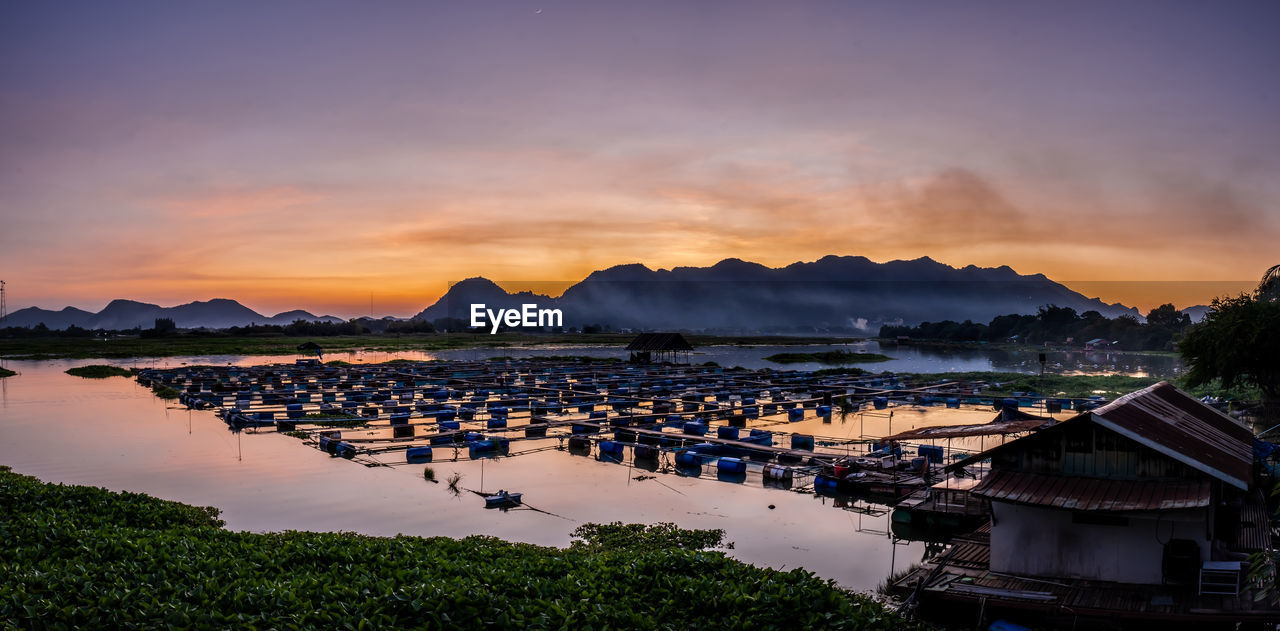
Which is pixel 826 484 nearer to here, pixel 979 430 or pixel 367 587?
pixel 979 430

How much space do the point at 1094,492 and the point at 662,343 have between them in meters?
76.2

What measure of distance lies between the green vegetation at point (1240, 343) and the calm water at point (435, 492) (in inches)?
427

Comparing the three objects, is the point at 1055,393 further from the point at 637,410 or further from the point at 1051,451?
the point at 1051,451

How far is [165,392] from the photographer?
204ft

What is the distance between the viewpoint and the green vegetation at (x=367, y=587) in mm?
10594

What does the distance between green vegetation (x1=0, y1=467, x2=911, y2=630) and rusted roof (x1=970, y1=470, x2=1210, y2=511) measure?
3817 millimetres

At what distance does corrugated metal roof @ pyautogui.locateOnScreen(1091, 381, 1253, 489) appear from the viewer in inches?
560

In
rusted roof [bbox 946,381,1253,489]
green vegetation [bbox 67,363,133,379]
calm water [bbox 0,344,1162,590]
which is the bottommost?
calm water [bbox 0,344,1162,590]

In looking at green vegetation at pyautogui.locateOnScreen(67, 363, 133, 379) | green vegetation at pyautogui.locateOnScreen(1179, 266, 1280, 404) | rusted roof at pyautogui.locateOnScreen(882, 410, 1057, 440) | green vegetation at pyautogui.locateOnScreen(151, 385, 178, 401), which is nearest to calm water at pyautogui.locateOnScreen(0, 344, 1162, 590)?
rusted roof at pyautogui.locateOnScreen(882, 410, 1057, 440)

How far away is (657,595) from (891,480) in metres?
18.0

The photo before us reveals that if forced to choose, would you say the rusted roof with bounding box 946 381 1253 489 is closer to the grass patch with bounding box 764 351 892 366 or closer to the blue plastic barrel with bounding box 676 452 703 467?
the blue plastic barrel with bounding box 676 452 703 467

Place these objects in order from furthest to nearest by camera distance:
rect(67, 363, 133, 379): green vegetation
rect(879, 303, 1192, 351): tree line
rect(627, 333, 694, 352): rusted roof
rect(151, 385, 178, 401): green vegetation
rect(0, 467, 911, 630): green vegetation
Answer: rect(879, 303, 1192, 351): tree line < rect(627, 333, 694, 352): rusted roof < rect(67, 363, 133, 379): green vegetation < rect(151, 385, 178, 401): green vegetation < rect(0, 467, 911, 630): green vegetation

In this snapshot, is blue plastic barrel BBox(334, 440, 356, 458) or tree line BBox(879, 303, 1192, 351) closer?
blue plastic barrel BBox(334, 440, 356, 458)

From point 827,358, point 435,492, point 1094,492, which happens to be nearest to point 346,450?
point 435,492
